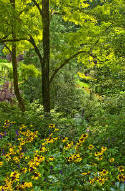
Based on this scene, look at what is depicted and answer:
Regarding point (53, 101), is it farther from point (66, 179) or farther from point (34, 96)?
point (66, 179)

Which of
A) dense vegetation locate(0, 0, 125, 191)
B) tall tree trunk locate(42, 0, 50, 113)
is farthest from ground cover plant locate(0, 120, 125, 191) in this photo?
tall tree trunk locate(42, 0, 50, 113)

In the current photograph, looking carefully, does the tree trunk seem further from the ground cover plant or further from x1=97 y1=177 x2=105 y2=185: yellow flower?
x1=97 y1=177 x2=105 y2=185: yellow flower

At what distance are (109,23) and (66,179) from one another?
4.92 m

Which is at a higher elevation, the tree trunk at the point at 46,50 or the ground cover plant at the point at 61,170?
the tree trunk at the point at 46,50

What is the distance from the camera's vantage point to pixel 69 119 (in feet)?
17.3

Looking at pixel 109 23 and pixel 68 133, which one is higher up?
pixel 109 23

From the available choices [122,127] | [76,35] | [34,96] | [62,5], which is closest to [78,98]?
[34,96]

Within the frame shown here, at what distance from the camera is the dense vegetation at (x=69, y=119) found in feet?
8.92

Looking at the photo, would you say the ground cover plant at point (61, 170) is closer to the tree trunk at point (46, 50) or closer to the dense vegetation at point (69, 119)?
the dense vegetation at point (69, 119)

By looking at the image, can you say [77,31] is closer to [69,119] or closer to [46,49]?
[46,49]

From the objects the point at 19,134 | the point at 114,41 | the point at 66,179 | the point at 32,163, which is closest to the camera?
the point at 66,179

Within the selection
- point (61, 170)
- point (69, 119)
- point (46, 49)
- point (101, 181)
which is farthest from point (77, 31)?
point (101, 181)

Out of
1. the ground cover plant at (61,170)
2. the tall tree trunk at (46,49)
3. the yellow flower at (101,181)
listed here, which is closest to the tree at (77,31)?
the tall tree trunk at (46,49)

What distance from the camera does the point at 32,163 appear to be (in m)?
2.91
